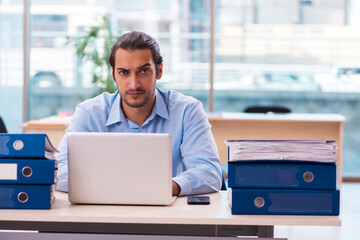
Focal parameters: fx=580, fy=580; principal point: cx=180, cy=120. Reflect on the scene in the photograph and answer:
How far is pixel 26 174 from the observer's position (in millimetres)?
1914

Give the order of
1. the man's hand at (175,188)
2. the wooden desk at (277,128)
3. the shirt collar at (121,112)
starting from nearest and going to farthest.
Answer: the man's hand at (175,188), the shirt collar at (121,112), the wooden desk at (277,128)

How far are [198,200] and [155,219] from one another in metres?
0.29

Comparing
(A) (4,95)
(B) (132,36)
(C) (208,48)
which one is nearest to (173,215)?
(B) (132,36)

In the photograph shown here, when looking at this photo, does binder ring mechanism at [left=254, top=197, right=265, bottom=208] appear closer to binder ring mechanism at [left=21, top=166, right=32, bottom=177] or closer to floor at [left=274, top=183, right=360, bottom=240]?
binder ring mechanism at [left=21, top=166, right=32, bottom=177]

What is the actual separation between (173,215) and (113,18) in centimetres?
515

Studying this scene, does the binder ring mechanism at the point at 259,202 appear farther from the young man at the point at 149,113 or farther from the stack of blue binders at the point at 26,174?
the stack of blue binders at the point at 26,174

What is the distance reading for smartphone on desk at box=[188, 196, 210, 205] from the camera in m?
2.04

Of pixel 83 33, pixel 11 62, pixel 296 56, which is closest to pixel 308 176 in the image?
pixel 296 56

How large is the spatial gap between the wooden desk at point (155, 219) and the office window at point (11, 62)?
498cm

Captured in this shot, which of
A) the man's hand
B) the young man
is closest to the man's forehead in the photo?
the young man

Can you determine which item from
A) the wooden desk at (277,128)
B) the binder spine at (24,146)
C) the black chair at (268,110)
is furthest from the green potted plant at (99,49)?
the binder spine at (24,146)

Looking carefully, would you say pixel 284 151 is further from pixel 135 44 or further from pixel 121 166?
pixel 135 44

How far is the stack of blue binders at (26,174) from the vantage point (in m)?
1.91

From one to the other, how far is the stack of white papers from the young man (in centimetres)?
43
